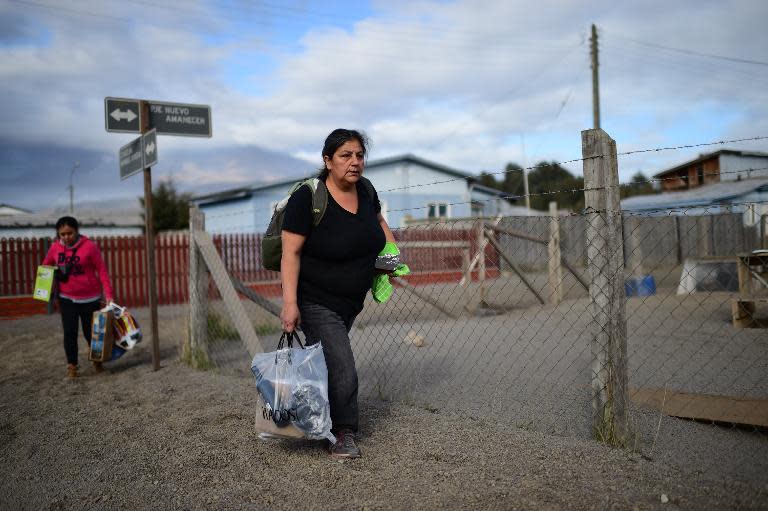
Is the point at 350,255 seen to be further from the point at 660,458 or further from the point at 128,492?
the point at 660,458

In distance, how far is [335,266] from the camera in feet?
11.6

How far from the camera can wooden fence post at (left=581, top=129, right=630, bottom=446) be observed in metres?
3.48

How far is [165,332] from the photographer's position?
961 cm

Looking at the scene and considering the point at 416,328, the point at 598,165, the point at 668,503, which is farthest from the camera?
the point at 416,328

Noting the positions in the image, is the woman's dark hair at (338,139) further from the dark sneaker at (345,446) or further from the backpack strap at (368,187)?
the dark sneaker at (345,446)

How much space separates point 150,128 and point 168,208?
104 feet

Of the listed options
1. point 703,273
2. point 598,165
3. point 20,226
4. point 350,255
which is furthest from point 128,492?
point 20,226

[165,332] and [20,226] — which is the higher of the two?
[20,226]

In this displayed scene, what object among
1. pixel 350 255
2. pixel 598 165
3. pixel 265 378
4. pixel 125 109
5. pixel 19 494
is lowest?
pixel 19 494

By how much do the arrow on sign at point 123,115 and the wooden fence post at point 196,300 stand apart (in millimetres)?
1163

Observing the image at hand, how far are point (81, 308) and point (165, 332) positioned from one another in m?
3.06

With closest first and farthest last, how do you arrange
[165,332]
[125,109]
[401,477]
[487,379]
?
[401,477] → [487,379] → [125,109] → [165,332]

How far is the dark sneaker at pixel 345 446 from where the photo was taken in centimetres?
350

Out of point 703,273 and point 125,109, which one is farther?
point 703,273
